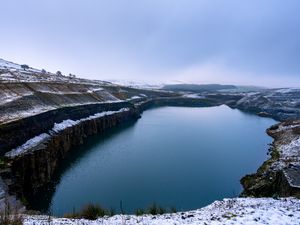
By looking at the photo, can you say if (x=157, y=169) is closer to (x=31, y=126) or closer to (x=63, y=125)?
(x=31, y=126)

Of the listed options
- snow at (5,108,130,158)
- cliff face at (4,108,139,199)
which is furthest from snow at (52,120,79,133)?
cliff face at (4,108,139,199)

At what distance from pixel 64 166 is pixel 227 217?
2994cm

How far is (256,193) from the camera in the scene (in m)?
29.8

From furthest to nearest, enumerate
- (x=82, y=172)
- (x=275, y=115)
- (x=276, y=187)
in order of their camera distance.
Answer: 1. (x=275, y=115)
2. (x=82, y=172)
3. (x=276, y=187)

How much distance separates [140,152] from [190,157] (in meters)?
8.26

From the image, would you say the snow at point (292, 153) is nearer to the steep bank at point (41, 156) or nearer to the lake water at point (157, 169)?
the lake water at point (157, 169)

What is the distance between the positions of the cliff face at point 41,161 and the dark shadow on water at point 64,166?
54 cm

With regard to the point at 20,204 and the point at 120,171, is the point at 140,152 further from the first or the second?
the point at 20,204

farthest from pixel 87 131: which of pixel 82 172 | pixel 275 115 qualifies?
pixel 275 115

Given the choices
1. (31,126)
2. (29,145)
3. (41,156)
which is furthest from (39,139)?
(41,156)

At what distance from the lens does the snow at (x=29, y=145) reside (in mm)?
33869

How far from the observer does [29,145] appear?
38.0 meters

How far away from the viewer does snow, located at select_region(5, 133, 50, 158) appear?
111 feet

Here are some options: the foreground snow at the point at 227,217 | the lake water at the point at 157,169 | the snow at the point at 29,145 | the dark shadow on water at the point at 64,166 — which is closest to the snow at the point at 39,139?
the snow at the point at 29,145
